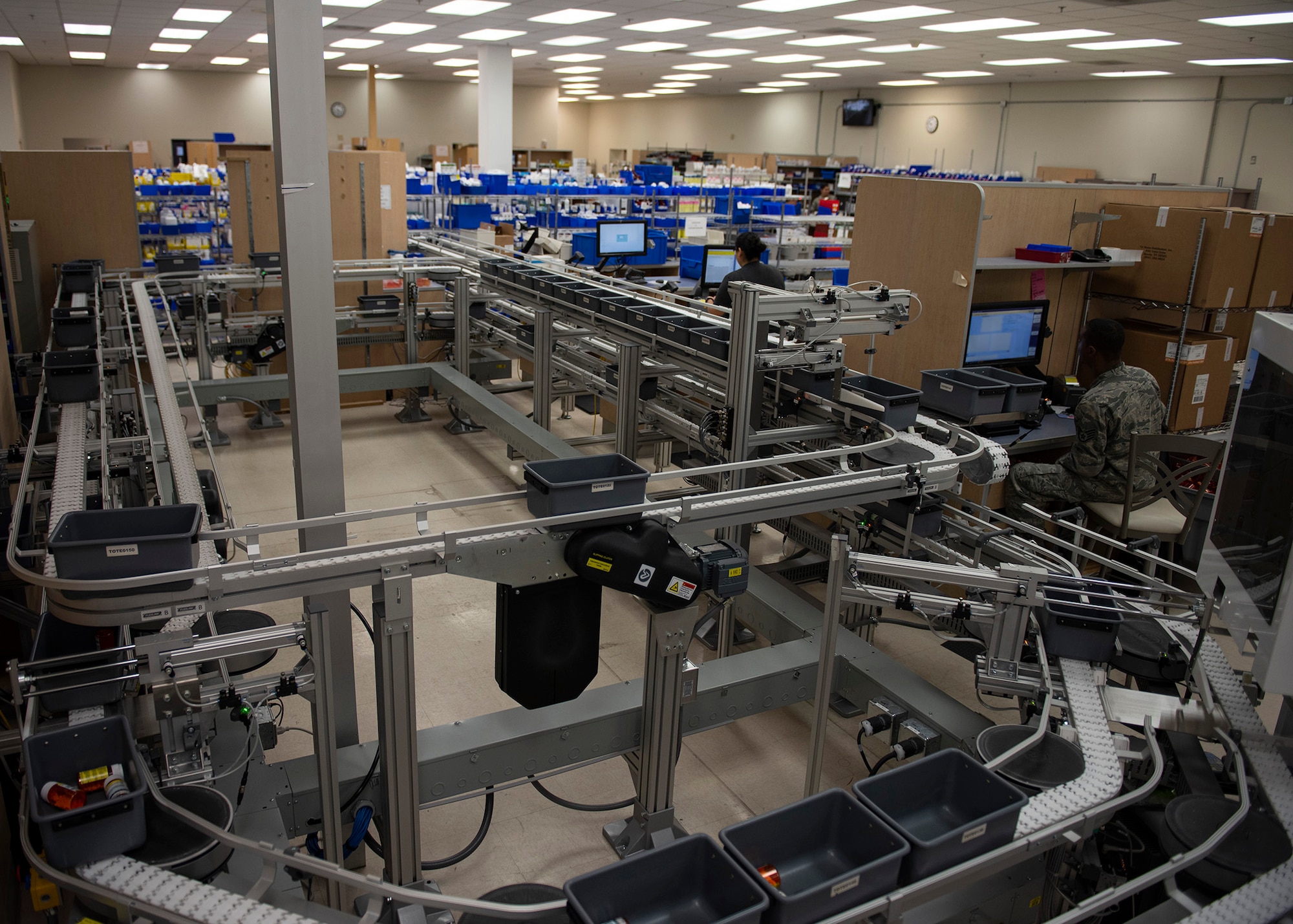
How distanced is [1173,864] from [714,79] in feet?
58.5

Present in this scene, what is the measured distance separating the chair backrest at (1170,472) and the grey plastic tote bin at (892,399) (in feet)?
3.36

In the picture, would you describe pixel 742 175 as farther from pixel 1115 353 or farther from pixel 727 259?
pixel 1115 353

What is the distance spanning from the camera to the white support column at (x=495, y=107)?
1327 cm

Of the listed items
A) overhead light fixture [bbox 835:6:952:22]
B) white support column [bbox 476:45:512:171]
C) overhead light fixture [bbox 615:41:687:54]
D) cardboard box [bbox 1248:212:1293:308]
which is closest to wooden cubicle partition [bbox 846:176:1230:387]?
cardboard box [bbox 1248:212:1293:308]

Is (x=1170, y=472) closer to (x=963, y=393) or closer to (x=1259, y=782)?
(x=963, y=393)

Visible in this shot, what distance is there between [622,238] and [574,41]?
5.51 m

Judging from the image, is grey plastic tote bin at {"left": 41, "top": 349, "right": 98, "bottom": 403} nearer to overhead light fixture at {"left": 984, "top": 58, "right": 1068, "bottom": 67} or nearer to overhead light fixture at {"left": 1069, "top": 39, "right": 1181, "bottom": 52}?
overhead light fixture at {"left": 1069, "top": 39, "right": 1181, "bottom": 52}

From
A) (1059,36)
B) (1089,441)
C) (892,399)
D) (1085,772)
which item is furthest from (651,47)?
(1085,772)

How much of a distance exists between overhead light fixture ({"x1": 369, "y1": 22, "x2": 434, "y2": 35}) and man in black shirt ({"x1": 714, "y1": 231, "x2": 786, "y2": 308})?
25.0 feet

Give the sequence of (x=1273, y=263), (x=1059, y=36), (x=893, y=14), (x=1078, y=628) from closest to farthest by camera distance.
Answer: (x=1078, y=628) → (x=1273, y=263) → (x=893, y=14) → (x=1059, y=36)

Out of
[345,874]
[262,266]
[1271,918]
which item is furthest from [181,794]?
[262,266]

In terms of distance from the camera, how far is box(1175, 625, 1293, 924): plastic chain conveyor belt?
5.16 ft

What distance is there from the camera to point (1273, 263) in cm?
492

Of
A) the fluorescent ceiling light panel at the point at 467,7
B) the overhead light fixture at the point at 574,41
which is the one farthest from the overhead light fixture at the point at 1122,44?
the fluorescent ceiling light panel at the point at 467,7
